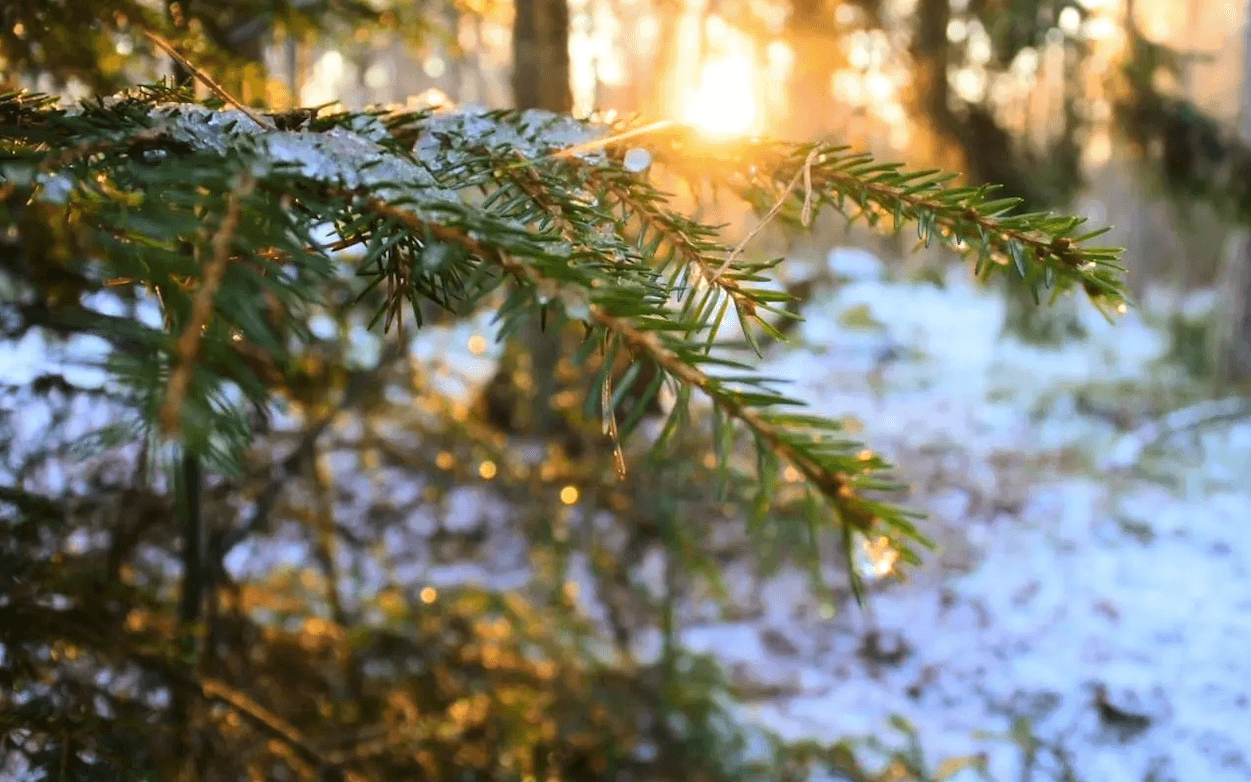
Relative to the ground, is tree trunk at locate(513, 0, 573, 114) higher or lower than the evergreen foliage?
higher

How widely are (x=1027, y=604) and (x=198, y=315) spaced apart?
3.08m

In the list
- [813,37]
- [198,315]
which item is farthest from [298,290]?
[813,37]

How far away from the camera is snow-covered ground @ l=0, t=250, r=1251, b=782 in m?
1.99

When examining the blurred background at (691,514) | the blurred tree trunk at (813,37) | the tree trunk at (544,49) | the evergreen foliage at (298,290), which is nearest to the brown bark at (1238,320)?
the blurred background at (691,514)

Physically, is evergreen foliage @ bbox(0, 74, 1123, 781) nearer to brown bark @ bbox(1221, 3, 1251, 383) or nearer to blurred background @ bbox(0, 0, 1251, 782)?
blurred background @ bbox(0, 0, 1251, 782)

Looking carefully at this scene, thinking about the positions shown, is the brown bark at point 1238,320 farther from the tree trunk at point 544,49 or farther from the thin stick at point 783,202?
the thin stick at point 783,202

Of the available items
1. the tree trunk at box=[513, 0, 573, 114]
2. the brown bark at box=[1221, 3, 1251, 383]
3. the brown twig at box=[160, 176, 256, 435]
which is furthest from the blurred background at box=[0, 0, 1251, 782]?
the brown bark at box=[1221, 3, 1251, 383]

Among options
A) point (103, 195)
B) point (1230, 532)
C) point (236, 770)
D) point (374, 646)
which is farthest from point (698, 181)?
point (1230, 532)

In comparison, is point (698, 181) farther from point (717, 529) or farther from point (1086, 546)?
point (1086, 546)

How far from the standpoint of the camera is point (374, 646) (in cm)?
190

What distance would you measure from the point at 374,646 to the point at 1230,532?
340 cm

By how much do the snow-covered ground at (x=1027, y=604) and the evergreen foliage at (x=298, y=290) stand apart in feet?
0.79

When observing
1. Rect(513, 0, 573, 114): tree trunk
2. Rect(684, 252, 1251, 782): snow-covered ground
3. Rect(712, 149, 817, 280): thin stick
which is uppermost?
Rect(513, 0, 573, 114): tree trunk

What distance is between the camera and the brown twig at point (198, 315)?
34cm
